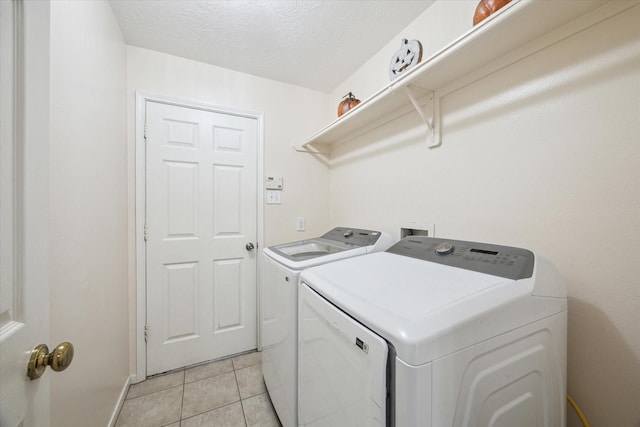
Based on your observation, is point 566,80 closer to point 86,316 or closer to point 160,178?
point 86,316

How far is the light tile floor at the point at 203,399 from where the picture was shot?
4.61 feet

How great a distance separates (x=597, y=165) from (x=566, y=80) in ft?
1.15

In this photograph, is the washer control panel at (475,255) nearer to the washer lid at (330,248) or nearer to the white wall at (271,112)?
the washer lid at (330,248)

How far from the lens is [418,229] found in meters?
1.48

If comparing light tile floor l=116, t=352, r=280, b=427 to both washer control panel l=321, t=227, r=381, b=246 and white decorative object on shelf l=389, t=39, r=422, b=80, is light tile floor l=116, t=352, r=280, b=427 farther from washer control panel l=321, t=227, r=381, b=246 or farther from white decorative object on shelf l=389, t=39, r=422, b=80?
white decorative object on shelf l=389, t=39, r=422, b=80

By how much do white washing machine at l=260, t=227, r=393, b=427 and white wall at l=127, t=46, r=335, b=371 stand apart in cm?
64

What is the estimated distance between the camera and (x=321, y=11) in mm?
1451

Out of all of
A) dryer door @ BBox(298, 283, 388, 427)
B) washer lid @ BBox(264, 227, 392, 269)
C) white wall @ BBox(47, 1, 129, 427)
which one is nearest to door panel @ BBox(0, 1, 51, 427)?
white wall @ BBox(47, 1, 129, 427)

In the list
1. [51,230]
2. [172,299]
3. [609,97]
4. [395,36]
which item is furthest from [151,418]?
[395,36]

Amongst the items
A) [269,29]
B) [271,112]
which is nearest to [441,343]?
[269,29]

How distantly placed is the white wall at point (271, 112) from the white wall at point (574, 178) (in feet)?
4.33

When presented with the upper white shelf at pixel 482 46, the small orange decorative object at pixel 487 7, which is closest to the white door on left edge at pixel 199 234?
the upper white shelf at pixel 482 46

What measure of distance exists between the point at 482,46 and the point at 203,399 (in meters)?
2.54

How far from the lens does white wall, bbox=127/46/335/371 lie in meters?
1.78
